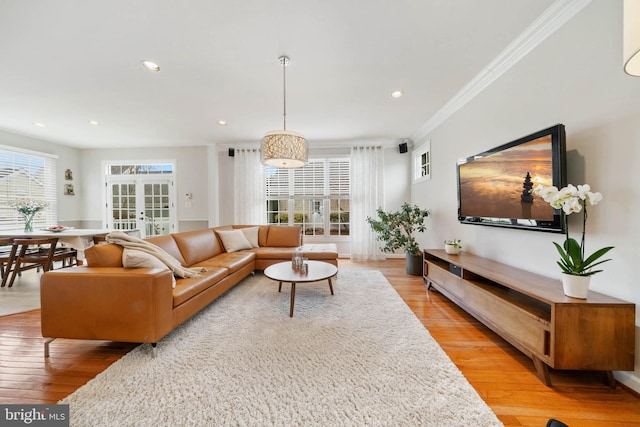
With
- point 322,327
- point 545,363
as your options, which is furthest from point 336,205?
point 545,363

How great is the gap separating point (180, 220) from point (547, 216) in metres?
6.37

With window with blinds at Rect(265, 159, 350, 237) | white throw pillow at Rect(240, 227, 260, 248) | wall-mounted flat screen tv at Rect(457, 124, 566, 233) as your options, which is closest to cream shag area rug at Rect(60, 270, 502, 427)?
wall-mounted flat screen tv at Rect(457, 124, 566, 233)

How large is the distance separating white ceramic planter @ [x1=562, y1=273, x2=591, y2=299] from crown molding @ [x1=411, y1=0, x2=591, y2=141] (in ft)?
6.20

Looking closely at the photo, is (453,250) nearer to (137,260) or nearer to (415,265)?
(415,265)

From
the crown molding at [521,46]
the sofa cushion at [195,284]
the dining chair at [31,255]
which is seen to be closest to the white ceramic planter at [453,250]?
the crown molding at [521,46]

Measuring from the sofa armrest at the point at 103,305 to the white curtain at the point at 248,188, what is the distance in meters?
3.64

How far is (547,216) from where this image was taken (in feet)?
5.90

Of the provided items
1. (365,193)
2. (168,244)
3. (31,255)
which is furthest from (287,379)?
(31,255)

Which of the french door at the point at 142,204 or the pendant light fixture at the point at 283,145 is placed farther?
the french door at the point at 142,204

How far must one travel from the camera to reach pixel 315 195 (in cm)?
544

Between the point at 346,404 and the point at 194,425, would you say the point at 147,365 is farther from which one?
the point at 346,404

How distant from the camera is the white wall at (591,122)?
143 centimetres

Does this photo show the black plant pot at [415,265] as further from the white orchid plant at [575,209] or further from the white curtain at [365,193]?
the white orchid plant at [575,209]

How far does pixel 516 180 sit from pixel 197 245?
3.77m
